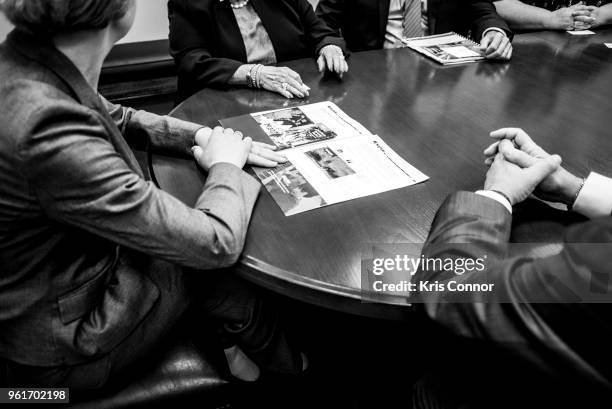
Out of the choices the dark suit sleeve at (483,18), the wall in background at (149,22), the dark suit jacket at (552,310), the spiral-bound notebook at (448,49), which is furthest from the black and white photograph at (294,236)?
the wall in background at (149,22)

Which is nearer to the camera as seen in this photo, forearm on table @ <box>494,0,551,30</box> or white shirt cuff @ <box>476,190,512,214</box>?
white shirt cuff @ <box>476,190,512,214</box>

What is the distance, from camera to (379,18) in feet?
6.86

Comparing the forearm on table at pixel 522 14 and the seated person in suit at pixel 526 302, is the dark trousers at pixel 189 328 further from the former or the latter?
the forearm on table at pixel 522 14

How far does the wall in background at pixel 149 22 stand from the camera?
294 cm

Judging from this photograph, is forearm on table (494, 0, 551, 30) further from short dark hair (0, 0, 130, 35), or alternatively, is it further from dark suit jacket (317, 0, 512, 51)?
short dark hair (0, 0, 130, 35)

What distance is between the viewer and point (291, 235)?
2.71 feet

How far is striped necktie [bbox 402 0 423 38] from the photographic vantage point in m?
2.19

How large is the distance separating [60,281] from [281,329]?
526 millimetres

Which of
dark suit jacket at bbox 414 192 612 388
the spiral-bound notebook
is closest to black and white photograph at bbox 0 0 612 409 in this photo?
dark suit jacket at bbox 414 192 612 388

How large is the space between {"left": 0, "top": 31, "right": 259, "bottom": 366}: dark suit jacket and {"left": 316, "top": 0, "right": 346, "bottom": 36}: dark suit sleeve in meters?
1.49

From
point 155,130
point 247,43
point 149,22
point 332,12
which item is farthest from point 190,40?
point 149,22

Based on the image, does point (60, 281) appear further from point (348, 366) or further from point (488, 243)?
point (348, 366)

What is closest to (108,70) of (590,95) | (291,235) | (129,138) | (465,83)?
(129,138)

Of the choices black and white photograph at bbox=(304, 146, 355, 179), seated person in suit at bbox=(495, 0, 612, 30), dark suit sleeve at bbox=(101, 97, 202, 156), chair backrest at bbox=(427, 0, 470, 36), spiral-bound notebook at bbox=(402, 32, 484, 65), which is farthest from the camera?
chair backrest at bbox=(427, 0, 470, 36)
